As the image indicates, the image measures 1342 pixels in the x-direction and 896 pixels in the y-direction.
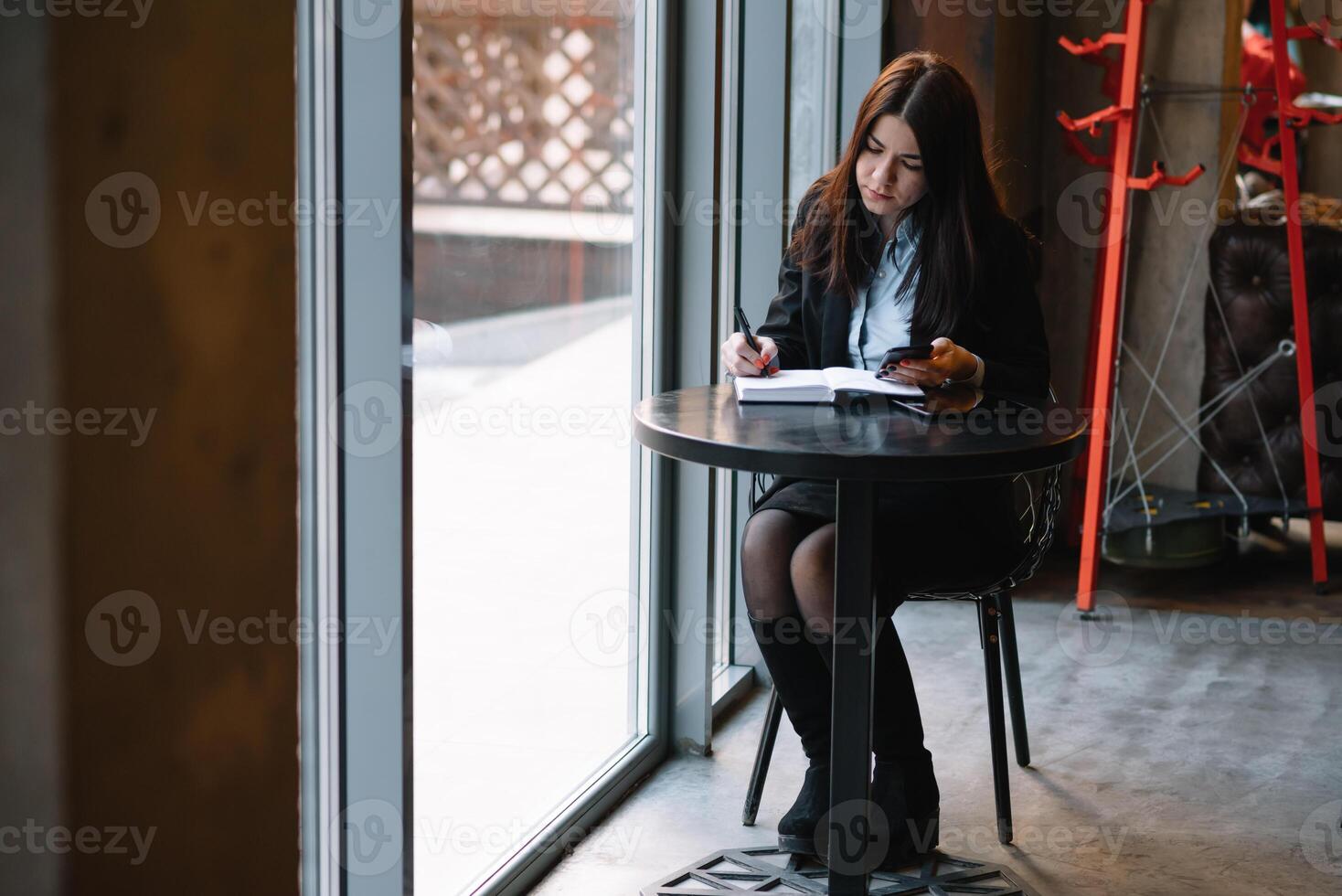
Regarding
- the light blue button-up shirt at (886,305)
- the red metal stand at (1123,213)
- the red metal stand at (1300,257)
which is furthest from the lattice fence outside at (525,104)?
the red metal stand at (1300,257)

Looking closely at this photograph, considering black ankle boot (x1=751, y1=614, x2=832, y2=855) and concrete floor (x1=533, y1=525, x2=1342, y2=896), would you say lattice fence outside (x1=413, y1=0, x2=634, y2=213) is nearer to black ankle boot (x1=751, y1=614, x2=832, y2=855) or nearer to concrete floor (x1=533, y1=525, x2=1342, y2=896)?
black ankle boot (x1=751, y1=614, x2=832, y2=855)

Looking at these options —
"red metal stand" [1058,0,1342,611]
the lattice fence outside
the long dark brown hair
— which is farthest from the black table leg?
"red metal stand" [1058,0,1342,611]

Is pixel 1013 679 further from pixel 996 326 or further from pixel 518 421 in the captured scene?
pixel 518 421

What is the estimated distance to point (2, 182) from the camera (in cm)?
90

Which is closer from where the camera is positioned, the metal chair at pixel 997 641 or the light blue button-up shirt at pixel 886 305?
the metal chair at pixel 997 641

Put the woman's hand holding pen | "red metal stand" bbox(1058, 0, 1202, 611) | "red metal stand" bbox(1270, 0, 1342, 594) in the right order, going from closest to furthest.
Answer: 1. the woman's hand holding pen
2. "red metal stand" bbox(1058, 0, 1202, 611)
3. "red metal stand" bbox(1270, 0, 1342, 594)

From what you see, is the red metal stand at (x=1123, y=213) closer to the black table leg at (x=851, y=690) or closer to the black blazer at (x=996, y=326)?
the black blazer at (x=996, y=326)

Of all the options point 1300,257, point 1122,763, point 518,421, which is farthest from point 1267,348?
point 518,421

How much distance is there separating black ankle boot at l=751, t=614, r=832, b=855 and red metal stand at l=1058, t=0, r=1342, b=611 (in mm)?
1418

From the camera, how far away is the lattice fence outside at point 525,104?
1620mm

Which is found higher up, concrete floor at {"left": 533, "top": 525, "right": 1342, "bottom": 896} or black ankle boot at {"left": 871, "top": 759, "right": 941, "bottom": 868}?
black ankle boot at {"left": 871, "top": 759, "right": 941, "bottom": 868}

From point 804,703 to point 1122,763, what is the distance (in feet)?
2.71

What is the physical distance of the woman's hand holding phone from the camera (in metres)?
1.80

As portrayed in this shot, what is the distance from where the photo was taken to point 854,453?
146 centimetres
